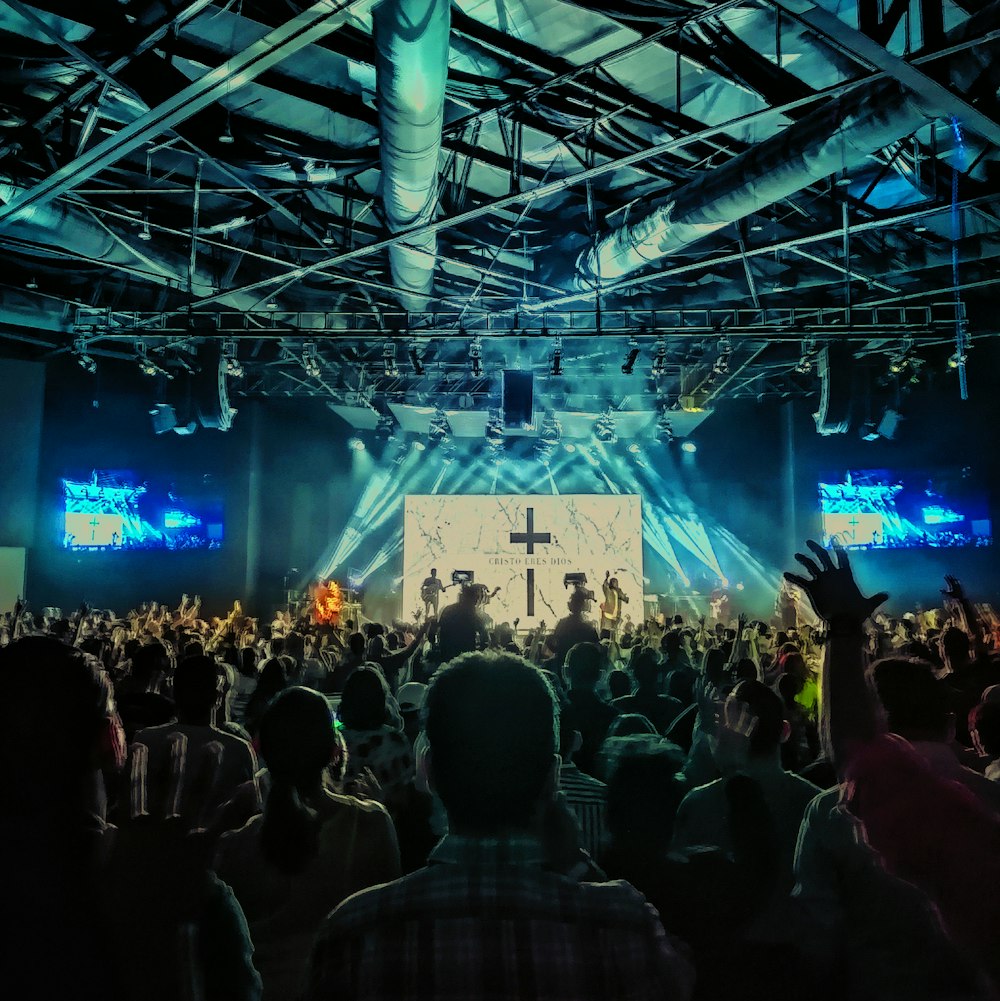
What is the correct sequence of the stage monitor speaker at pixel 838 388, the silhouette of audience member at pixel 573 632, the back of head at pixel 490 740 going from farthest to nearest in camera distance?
1. the stage monitor speaker at pixel 838 388
2. the silhouette of audience member at pixel 573 632
3. the back of head at pixel 490 740

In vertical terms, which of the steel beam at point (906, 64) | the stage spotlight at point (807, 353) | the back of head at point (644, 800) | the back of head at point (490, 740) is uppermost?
the stage spotlight at point (807, 353)

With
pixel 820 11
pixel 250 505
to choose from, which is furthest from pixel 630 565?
pixel 820 11

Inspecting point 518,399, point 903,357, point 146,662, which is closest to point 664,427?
point 903,357

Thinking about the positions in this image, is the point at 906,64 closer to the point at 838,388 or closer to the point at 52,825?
the point at 52,825

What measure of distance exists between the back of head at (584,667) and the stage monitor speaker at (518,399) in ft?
21.7

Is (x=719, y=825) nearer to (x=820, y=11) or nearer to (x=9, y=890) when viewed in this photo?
(x=9, y=890)

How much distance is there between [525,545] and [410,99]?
13155 mm

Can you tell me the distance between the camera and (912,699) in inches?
91.0

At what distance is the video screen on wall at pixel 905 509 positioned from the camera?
1332 centimetres

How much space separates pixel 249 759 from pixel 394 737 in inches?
23.3

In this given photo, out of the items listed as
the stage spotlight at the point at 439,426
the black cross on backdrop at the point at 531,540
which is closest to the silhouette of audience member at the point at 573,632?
the stage spotlight at the point at 439,426

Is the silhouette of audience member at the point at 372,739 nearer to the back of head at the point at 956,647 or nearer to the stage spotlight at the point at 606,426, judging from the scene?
the back of head at the point at 956,647

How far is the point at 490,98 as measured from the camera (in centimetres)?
621

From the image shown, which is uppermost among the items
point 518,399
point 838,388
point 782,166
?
point 782,166
